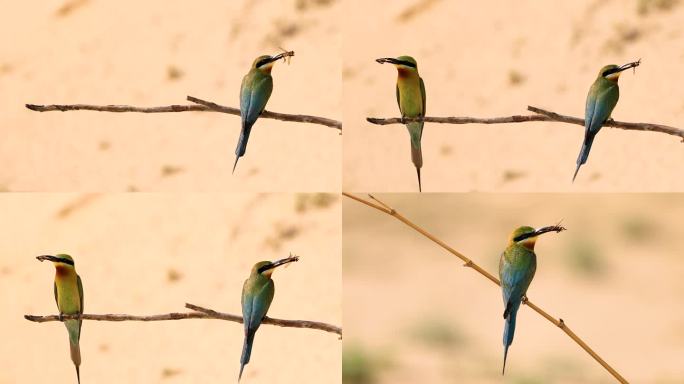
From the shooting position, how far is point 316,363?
3.00 meters

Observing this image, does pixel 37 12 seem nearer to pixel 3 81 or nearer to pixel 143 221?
pixel 3 81

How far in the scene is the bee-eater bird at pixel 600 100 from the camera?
2.86m

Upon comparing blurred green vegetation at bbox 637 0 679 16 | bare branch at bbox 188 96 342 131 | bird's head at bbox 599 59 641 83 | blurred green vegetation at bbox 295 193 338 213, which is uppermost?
blurred green vegetation at bbox 637 0 679 16

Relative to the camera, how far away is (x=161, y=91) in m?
3.07

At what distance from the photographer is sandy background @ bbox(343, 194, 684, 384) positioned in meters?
2.86

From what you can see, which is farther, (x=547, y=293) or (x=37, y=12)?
(x=37, y=12)

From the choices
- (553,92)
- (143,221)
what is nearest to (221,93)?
(143,221)

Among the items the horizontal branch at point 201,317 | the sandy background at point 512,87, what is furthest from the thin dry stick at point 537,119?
the horizontal branch at point 201,317

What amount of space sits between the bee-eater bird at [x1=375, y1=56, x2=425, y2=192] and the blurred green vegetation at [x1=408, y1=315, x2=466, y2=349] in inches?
14.4

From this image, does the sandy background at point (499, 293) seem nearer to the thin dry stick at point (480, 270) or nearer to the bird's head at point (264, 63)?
the thin dry stick at point (480, 270)

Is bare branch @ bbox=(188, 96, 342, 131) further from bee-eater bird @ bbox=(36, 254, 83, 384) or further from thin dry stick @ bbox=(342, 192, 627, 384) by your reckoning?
bee-eater bird @ bbox=(36, 254, 83, 384)

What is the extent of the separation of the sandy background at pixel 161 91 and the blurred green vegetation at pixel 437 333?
1.49ft

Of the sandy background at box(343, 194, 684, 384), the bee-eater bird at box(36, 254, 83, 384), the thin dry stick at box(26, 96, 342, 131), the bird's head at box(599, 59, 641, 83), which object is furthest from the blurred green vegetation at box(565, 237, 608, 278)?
the bee-eater bird at box(36, 254, 83, 384)

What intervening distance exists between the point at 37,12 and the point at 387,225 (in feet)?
3.91
